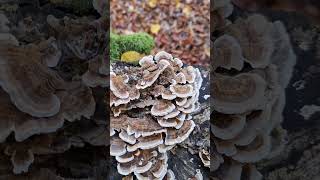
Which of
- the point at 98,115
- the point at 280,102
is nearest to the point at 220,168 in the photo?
the point at 280,102

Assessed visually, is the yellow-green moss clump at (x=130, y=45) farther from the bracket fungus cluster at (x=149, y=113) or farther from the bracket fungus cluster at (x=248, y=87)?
the bracket fungus cluster at (x=248, y=87)

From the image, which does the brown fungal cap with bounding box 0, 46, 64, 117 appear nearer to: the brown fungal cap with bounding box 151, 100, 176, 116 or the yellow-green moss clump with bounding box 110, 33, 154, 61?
the brown fungal cap with bounding box 151, 100, 176, 116

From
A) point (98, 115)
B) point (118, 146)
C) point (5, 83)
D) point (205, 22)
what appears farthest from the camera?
point (205, 22)

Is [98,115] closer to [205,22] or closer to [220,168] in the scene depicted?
[220,168]

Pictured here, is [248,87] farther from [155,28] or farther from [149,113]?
[155,28]

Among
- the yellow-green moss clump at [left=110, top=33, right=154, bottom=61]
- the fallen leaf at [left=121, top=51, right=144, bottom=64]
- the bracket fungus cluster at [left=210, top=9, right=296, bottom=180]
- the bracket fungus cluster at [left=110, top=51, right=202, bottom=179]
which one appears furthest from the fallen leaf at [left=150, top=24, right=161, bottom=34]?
the bracket fungus cluster at [left=210, top=9, right=296, bottom=180]

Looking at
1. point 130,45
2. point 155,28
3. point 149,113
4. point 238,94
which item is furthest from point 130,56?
point 155,28

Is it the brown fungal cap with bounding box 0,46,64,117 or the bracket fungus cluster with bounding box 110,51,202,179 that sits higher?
the brown fungal cap with bounding box 0,46,64,117
